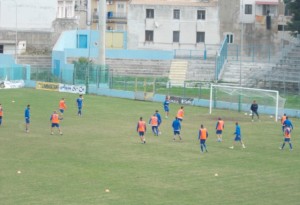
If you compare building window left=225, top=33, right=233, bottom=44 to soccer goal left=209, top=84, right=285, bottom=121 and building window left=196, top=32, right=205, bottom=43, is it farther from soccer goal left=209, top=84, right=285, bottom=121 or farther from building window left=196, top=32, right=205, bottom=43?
soccer goal left=209, top=84, right=285, bottom=121

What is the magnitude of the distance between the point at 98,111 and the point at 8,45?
36.9 m

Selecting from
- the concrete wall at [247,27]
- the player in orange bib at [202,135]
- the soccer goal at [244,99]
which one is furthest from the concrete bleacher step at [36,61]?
the player in orange bib at [202,135]

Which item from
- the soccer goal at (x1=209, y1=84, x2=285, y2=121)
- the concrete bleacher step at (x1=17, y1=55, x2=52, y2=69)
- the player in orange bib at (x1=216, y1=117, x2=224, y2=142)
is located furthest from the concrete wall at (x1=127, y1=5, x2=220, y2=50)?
the player in orange bib at (x1=216, y1=117, x2=224, y2=142)

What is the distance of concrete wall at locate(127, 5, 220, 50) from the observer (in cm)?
9125

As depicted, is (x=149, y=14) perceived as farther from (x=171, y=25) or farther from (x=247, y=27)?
(x=247, y=27)

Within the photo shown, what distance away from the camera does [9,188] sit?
107 ft

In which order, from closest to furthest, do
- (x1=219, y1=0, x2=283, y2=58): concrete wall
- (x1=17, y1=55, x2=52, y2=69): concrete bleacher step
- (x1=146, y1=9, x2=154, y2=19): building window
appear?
(x1=17, y1=55, x2=52, y2=69): concrete bleacher step < (x1=219, y1=0, x2=283, y2=58): concrete wall < (x1=146, y1=9, x2=154, y2=19): building window

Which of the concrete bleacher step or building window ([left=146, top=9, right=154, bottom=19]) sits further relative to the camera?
building window ([left=146, top=9, right=154, bottom=19])

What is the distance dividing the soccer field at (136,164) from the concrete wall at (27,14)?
129ft

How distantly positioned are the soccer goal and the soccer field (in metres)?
2.73

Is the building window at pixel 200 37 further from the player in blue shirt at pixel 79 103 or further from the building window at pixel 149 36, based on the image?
the player in blue shirt at pixel 79 103

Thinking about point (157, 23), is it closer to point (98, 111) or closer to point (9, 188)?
point (98, 111)

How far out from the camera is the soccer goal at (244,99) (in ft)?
199

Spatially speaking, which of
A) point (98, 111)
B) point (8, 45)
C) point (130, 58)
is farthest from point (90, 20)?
point (98, 111)
